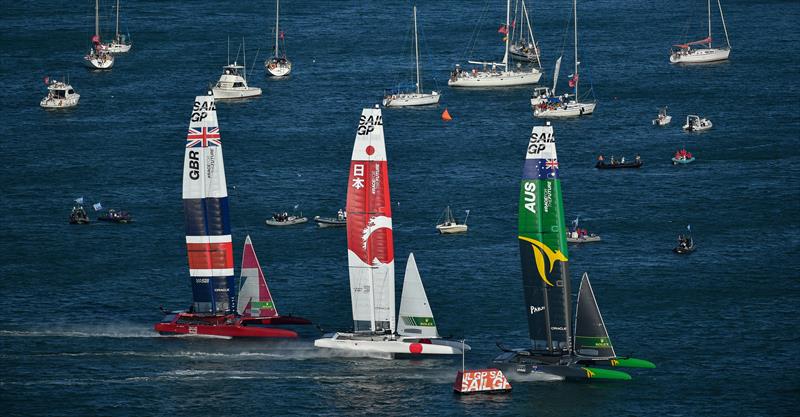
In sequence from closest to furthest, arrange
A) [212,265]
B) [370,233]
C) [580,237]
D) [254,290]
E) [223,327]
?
1. [370,233]
2. [223,327]
3. [254,290]
4. [212,265]
5. [580,237]

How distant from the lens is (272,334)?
166375 millimetres

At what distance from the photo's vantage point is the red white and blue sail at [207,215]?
166 metres

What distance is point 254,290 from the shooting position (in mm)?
168750

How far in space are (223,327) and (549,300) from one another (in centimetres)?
2882

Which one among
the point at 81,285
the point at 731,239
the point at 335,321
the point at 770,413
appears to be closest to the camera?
the point at 770,413

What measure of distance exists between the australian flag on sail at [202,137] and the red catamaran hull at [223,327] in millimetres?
14494

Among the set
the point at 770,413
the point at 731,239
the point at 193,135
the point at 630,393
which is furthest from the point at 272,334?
the point at 731,239

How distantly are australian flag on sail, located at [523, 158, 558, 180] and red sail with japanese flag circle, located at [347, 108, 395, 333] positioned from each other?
1298 centimetres

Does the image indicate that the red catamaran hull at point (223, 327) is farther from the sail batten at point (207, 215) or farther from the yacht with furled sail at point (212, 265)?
the sail batten at point (207, 215)

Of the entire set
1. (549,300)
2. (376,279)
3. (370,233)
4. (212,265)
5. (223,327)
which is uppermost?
(370,233)

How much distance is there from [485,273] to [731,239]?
2824 centimetres

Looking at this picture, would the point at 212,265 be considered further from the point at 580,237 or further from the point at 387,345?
the point at 580,237

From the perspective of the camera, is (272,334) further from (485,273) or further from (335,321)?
(485,273)

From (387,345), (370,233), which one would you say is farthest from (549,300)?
(370,233)
